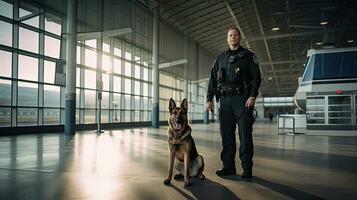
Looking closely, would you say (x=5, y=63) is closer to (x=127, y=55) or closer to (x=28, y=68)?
(x=28, y=68)

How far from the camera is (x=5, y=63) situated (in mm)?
13914

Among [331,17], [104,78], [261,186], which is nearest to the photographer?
[261,186]

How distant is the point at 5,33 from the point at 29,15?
1605mm

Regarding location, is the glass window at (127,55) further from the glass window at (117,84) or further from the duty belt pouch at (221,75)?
the duty belt pouch at (221,75)

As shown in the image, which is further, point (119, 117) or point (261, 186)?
point (119, 117)

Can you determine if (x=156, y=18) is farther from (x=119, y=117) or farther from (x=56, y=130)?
(x=56, y=130)

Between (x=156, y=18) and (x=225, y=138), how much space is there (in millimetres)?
19337

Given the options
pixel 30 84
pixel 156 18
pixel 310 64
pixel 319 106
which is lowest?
pixel 319 106

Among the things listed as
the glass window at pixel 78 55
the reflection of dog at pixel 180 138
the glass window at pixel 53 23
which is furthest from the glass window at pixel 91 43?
the reflection of dog at pixel 180 138

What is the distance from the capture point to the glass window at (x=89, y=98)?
19375 millimetres

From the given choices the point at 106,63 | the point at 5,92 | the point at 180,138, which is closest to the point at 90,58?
the point at 106,63

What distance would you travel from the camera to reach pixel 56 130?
16.4 m

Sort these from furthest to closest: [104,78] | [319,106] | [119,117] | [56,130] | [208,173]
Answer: [119,117], [104,78], [56,130], [319,106], [208,173]

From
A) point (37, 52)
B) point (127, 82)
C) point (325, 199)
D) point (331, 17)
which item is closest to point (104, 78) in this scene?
point (127, 82)
